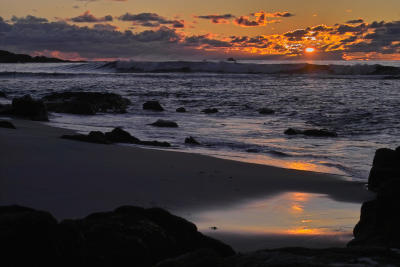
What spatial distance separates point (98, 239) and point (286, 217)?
2365 millimetres

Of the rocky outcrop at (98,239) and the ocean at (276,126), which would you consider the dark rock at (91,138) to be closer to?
the ocean at (276,126)

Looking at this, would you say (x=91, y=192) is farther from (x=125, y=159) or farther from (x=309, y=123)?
(x=309, y=123)

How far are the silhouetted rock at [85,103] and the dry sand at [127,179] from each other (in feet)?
28.7

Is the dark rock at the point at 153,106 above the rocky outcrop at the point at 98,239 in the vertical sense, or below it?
below

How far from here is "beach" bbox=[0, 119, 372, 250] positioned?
4590mm

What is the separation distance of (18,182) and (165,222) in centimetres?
244

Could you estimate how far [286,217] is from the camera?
4586 mm

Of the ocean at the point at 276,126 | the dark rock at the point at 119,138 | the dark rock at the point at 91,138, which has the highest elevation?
the dark rock at the point at 91,138

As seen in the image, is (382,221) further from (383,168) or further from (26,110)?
(26,110)

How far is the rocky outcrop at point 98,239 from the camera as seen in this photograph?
88.8 inches

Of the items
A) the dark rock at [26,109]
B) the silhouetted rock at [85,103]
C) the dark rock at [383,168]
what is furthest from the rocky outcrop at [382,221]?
the silhouetted rock at [85,103]

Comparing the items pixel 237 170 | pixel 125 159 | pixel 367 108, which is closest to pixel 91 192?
pixel 125 159

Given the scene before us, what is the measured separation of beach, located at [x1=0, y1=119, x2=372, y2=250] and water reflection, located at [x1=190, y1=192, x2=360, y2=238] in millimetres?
173

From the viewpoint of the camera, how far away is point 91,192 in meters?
4.86
